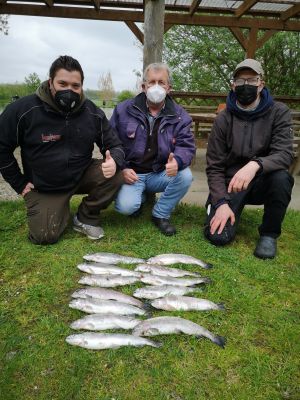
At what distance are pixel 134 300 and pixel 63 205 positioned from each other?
1401 millimetres

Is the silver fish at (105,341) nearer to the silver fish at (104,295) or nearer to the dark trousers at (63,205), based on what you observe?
the silver fish at (104,295)

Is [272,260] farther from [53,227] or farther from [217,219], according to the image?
[53,227]

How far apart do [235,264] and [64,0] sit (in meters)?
6.35

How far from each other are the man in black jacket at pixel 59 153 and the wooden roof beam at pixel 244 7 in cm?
489

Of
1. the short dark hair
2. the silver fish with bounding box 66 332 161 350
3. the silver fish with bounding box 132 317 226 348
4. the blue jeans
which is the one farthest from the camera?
the blue jeans

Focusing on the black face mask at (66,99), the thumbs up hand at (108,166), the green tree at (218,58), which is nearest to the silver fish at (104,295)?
the thumbs up hand at (108,166)

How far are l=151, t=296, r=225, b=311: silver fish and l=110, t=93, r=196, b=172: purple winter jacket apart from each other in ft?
4.98

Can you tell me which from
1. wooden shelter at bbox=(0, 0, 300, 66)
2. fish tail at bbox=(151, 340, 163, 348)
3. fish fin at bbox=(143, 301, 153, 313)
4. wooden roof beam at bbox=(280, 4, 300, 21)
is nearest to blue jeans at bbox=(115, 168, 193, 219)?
fish fin at bbox=(143, 301, 153, 313)

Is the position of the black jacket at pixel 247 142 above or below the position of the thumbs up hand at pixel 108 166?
above

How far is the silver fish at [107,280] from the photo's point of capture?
9.80 feet

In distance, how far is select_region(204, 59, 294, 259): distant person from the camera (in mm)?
3510

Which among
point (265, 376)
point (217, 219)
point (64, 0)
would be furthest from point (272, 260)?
point (64, 0)

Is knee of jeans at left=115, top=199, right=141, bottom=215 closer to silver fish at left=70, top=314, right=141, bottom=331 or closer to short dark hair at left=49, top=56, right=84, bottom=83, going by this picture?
short dark hair at left=49, top=56, right=84, bottom=83

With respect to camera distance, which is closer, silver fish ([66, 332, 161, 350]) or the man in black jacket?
silver fish ([66, 332, 161, 350])
